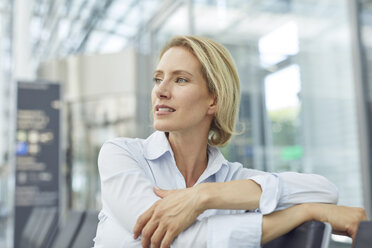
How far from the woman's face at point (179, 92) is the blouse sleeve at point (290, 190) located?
334 millimetres

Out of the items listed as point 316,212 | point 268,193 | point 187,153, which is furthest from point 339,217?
point 187,153

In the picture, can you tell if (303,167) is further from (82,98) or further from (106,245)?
(82,98)

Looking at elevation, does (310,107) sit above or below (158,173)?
above

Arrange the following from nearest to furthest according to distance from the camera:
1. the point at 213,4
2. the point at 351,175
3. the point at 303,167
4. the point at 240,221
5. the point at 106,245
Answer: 1. the point at 240,221
2. the point at 106,245
3. the point at 351,175
4. the point at 303,167
5. the point at 213,4

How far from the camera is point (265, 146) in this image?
436cm

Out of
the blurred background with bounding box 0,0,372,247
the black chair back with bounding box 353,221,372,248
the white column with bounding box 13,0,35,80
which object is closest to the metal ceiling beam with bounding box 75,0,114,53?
the white column with bounding box 13,0,35,80

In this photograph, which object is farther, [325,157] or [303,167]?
[303,167]

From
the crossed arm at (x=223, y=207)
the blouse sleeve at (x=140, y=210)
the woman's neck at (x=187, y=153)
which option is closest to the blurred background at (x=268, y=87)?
the woman's neck at (x=187, y=153)

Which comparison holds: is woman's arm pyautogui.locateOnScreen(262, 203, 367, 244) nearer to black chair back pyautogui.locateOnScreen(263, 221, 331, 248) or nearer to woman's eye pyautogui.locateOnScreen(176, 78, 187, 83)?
black chair back pyautogui.locateOnScreen(263, 221, 331, 248)

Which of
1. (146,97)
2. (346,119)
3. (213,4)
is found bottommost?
(346,119)

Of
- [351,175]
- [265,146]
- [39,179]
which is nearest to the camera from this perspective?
[351,175]

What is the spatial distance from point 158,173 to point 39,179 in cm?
552

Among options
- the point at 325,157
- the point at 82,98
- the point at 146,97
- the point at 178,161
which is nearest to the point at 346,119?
the point at 325,157

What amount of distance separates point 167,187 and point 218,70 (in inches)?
15.7
